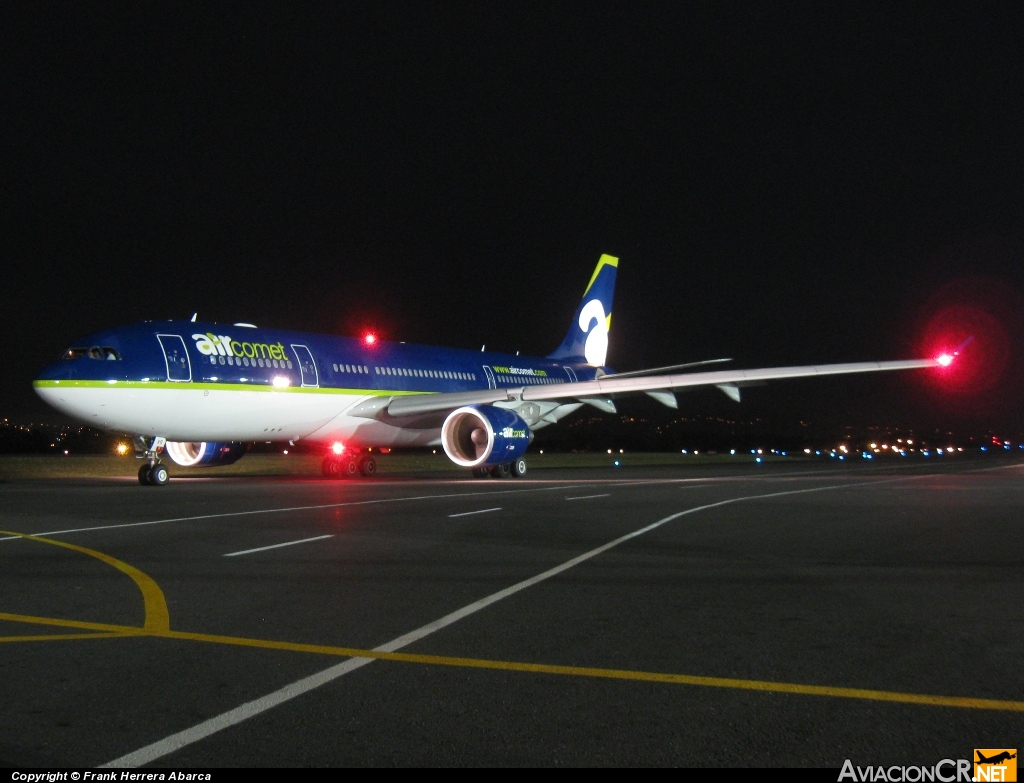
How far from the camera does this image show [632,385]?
82.4ft

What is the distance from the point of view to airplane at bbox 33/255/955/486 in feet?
65.0

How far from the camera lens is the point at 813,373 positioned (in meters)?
24.8

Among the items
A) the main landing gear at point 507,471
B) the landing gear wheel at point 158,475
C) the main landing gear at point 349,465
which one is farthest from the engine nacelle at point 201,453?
the main landing gear at point 507,471

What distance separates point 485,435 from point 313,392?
15.2ft

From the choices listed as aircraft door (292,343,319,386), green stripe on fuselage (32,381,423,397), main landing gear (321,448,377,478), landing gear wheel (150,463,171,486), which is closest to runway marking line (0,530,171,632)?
green stripe on fuselage (32,381,423,397)

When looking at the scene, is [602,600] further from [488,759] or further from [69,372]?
[69,372]

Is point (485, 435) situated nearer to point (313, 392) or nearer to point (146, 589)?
point (313, 392)

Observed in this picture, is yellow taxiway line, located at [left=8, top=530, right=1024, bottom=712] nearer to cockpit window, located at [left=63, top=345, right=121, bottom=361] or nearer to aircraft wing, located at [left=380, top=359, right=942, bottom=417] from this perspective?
cockpit window, located at [left=63, top=345, right=121, bottom=361]

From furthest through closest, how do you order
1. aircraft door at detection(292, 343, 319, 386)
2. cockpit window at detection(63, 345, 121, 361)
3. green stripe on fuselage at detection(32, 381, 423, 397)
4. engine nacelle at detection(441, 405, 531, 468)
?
aircraft door at detection(292, 343, 319, 386) < engine nacelle at detection(441, 405, 531, 468) < cockpit window at detection(63, 345, 121, 361) < green stripe on fuselage at detection(32, 381, 423, 397)

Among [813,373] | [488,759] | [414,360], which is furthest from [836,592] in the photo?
[414,360]

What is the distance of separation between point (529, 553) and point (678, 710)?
17.7 feet

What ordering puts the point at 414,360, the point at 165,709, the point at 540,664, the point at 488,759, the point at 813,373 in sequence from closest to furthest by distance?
the point at 488,759 < the point at 165,709 < the point at 540,664 < the point at 813,373 < the point at 414,360

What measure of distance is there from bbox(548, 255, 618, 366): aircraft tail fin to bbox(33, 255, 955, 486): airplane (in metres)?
6.73

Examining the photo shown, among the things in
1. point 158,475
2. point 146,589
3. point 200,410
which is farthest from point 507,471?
point 146,589
